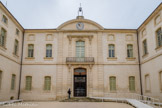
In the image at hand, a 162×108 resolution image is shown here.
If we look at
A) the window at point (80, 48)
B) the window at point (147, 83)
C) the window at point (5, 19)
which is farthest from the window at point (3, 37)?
the window at point (147, 83)

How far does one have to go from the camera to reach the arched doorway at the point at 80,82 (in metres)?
19.1

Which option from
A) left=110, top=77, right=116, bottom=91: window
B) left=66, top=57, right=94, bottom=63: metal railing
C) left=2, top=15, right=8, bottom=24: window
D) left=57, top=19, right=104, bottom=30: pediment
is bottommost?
left=110, top=77, right=116, bottom=91: window

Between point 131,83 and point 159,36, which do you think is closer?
point 159,36

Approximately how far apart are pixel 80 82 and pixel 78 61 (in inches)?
88.5

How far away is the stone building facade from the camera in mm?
18641

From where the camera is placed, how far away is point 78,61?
19141 millimetres

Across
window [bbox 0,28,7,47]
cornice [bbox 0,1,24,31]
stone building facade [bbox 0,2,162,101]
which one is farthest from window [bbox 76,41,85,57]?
window [bbox 0,28,7,47]

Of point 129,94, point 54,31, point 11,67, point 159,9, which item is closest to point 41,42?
point 54,31

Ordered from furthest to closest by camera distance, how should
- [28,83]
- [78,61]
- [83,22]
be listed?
[83,22]
[28,83]
[78,61]

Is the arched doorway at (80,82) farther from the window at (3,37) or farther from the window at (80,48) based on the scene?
the window at (3,37)

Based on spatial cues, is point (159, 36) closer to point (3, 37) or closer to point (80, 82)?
point (80, 82)

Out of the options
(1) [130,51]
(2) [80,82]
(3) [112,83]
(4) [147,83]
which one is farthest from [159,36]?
(2) [80,82]

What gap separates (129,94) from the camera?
18.5m

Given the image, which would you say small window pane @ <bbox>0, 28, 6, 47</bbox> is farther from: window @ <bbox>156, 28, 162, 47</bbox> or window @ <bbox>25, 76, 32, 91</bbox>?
window @ <bbox>156, 28, 162, 47</bbox>
